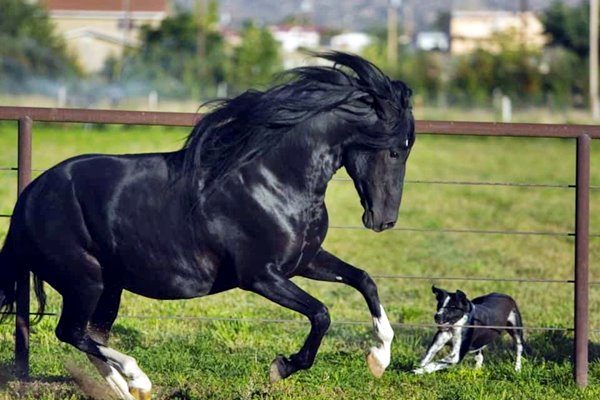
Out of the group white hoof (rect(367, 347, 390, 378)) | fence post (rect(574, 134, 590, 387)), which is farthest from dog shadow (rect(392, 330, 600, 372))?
white hoof (rect(367, 347, 390, 378))

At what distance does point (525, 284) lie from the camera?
1226 cm

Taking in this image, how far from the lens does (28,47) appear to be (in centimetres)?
5962

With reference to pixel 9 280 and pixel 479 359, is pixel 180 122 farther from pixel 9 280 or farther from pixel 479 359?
pixel 479 359

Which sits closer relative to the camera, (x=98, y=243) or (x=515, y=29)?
(x=98, y=243)

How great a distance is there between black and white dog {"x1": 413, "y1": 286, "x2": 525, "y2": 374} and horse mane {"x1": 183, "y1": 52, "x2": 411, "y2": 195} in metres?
1.88

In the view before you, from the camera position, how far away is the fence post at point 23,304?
7.26 meters

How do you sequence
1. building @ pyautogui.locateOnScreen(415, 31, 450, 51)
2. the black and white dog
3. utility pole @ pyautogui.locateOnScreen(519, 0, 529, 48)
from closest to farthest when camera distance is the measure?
the black and white dog
utility pole @ pyautogui.locateOnScreen(519, 0, 529, 48)
building @ pyautogui.locateOnScreen(415, 31, 450, 51)

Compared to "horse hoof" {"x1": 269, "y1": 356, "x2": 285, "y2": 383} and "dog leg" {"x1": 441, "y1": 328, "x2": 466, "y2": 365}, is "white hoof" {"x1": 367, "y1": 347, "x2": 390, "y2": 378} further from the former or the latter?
"dog leg" {"x1": 441, "y1": 328, "x2": 466, "y2": 365}

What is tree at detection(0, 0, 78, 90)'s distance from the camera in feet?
178

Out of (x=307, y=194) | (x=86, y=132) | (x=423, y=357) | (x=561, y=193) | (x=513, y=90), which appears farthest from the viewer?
(x=513, y=90)

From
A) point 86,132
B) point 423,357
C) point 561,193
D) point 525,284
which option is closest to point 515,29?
point 86,132

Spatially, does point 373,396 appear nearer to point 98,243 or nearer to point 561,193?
point 98,243

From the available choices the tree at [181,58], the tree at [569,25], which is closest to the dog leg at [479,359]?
the tree at [181,58]

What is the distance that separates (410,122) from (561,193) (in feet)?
54.6
